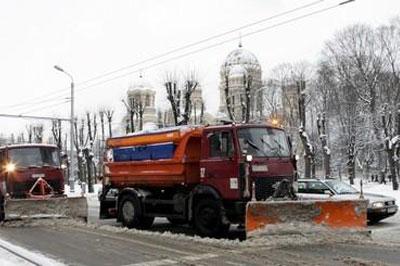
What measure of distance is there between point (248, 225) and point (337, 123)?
60.8 m

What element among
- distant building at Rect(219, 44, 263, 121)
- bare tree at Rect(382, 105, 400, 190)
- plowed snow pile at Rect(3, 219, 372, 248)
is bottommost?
plowed snow pile at Rect(3, 219, 372, 248)

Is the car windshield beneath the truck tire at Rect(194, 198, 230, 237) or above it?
above

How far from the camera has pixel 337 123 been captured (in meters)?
72.4

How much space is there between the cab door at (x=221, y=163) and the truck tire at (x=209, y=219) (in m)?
0.41

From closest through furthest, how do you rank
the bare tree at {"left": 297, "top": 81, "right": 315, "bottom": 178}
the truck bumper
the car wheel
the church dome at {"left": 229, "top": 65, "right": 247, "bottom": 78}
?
the truck bumper → the car wheel → the bare tree at {"left": 297, "top": 81, "right": 315, "bottom": 178} → the church dome at {"left": 229, "top": 65, "right": 247, "bottom": 78}

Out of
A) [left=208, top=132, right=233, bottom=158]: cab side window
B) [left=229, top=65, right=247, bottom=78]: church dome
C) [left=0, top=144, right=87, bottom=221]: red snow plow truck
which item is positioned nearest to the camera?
[left=208, top=132, right=233, bottom=158]: cab side window

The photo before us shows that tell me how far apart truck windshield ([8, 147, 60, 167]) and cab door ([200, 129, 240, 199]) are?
6817 millimetres

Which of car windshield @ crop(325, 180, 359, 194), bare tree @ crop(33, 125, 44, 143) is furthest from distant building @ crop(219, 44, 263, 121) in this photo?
car windshield @ crop(325, 180, 359, 194)

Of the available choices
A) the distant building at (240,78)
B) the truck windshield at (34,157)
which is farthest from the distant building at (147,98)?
the truck windshield at (34,157)

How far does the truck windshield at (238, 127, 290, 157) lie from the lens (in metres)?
14.7

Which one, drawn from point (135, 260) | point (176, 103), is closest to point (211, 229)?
point (135, 260)

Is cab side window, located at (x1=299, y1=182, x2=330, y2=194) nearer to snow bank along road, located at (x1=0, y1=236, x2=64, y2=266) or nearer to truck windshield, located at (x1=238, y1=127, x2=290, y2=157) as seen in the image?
truck windshield, located at (x1=238, y1=127, x2=290, y2=157)

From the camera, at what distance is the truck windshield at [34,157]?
1997 centimetres

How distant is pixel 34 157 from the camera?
66.3 ft
